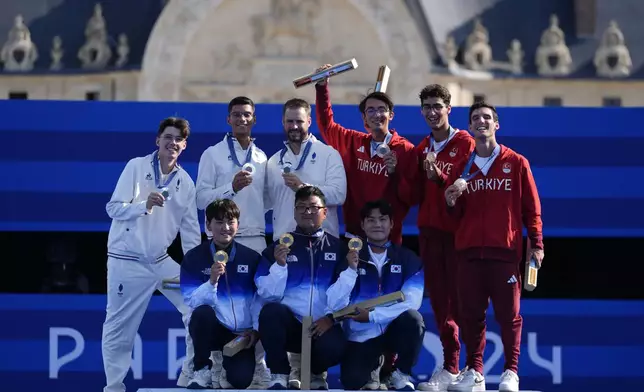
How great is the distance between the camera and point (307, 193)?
443 inches

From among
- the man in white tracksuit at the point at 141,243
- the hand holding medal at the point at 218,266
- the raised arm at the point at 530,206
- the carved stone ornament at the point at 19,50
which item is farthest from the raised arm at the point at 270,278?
the carved stone ornament at the point at 19,50

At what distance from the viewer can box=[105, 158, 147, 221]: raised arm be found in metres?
11.8

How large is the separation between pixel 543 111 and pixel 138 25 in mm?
42524

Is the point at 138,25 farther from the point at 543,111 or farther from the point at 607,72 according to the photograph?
the point at 543,111

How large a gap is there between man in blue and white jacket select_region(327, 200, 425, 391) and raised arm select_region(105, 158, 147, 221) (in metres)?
1.59

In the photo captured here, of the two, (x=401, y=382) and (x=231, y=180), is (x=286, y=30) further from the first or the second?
(x=401, y=382)

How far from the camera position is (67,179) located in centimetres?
1365

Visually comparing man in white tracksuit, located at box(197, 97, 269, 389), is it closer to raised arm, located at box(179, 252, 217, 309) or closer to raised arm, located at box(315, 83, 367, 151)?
raised arm, located at box(315, 83, 367, 151)

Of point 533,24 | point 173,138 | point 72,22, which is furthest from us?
point 533,24

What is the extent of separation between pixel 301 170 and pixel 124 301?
1.59 m

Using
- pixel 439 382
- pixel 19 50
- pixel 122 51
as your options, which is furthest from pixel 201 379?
pixel 122 51

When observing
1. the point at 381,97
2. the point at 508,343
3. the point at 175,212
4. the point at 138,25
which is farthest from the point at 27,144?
the point at 138,25

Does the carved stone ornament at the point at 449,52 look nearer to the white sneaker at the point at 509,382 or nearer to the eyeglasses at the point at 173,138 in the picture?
the eyeglasses at the point at 173,138

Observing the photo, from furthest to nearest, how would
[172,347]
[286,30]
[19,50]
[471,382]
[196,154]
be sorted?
1. [19,50]
2. [286,30]
3. [196,154]
4. [172,347]
5. [471,382]
